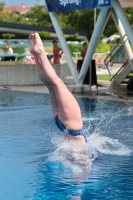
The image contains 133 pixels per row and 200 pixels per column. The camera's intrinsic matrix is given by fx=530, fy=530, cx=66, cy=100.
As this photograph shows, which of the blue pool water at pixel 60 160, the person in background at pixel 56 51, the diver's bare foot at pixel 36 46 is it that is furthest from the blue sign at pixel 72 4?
the diver's bare foot at pixel 36 46

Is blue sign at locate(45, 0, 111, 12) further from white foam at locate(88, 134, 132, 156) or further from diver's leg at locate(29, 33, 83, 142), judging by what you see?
diver's leg at locate(29, 33, 83, 142)

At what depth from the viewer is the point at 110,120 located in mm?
11422

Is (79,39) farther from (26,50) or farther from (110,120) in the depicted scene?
(110,120)

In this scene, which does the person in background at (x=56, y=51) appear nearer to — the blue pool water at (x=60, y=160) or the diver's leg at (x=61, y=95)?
the blue pool water at (x=60, y=160)

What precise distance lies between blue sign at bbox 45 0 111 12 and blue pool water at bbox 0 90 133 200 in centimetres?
390

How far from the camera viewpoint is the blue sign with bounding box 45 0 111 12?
14992 millimetres

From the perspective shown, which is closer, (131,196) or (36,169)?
(131,196)

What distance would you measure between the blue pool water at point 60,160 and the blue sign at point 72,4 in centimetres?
390

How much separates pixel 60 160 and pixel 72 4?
9.53 m

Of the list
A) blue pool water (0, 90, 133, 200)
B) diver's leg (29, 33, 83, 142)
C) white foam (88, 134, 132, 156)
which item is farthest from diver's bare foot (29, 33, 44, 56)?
white foam (88, 134, 132, 156)

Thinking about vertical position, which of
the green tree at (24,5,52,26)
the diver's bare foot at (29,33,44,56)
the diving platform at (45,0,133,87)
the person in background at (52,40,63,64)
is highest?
the diver's bare foot at (29,33,44,56)

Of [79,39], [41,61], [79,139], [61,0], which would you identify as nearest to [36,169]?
[79,139]

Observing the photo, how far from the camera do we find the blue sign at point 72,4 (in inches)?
590

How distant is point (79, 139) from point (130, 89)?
1094 cm
